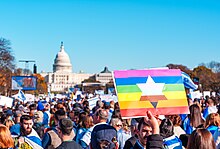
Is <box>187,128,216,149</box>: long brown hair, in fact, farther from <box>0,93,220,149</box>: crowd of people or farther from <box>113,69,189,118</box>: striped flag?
<box>113,69,189,118</box>: striped flag

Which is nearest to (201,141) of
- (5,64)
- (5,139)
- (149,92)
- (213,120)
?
(149,92)

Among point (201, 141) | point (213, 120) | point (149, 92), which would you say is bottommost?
point (201, 141)

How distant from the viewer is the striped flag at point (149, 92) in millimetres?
4332

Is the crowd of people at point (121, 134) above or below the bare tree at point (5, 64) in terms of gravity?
below

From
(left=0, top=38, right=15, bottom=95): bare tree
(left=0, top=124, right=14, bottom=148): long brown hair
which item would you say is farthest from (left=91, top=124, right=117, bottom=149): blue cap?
(left=0, top=38, right=15, bottom=95): bare tree

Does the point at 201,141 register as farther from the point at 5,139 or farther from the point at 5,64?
the point at 5,64

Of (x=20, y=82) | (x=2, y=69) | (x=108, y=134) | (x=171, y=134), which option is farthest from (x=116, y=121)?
(x=2, y=69)

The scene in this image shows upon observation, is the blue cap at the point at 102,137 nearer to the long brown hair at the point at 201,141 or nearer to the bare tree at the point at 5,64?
the long brown hair at the point at 201,141

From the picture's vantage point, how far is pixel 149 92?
4.43 metres

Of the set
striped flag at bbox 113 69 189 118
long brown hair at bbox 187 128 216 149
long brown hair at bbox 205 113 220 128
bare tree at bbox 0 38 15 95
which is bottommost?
long brown hair at bbox 187 128 216 149

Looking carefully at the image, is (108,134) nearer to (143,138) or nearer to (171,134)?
(143,138)

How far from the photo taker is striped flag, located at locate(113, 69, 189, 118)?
4332mm

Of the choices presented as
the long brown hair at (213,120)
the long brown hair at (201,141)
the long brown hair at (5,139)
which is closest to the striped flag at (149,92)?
the long brown hair at (201,141)

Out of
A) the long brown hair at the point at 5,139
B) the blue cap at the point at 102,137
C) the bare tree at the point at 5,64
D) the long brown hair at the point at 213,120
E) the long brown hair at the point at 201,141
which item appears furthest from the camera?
the bare tree at the point at 5,64
